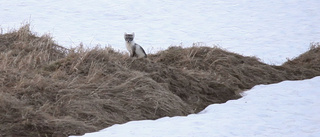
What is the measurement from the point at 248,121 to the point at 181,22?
16952 millimetres

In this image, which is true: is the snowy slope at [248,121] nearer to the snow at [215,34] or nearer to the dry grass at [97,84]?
the snow at [215,34]

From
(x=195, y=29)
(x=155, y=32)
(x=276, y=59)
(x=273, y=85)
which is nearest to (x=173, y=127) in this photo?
(x=273, y=85)

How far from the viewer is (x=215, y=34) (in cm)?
2239

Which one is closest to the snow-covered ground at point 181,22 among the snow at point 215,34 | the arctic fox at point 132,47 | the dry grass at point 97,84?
the snow at point 215,34

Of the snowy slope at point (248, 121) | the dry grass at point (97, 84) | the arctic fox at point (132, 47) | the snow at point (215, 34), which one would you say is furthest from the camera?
the arctic fox at point (132, 47)

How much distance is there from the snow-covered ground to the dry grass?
452 cm

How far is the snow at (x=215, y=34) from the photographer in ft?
27.7

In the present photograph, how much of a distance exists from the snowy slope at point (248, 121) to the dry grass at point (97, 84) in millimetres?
422

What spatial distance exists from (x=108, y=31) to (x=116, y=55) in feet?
36.7

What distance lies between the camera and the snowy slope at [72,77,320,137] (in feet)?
26.0

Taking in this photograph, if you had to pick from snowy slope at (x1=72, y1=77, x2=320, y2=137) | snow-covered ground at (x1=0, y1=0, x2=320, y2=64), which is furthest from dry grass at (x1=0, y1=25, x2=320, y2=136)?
snow-covered ground at (x1=0, y1=0, x2=320, y2=64)

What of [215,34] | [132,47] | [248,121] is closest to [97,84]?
[132,47]

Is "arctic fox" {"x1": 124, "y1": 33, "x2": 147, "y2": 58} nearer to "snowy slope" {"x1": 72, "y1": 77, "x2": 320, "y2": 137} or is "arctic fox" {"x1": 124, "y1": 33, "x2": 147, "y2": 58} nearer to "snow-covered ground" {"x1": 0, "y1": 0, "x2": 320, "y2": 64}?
"snowy slope" {"x1": 72, "y1": 77, "x2": 320, "y2": 137}

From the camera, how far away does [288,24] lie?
2486 centimetres
